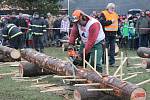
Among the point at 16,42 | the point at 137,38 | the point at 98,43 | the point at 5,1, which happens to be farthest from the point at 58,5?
the point at 98,43

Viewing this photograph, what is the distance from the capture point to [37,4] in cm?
2327

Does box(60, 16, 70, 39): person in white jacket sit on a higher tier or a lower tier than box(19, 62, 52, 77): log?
higher

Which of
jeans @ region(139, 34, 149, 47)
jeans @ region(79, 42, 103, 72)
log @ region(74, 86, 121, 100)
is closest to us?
log @ region(74, 86, 121, 100)

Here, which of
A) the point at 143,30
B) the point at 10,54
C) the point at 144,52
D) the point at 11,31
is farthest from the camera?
the point at 143,30

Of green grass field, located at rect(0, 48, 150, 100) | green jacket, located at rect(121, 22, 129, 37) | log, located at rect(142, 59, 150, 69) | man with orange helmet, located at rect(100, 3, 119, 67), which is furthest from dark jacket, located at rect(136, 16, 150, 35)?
green grass field, located at rect(0, 48, 150, 100)

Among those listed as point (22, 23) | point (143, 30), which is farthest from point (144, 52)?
point (22, 23)

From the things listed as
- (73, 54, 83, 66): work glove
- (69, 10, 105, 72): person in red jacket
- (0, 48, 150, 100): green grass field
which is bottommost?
(0, 48, 150, 100): green grass field

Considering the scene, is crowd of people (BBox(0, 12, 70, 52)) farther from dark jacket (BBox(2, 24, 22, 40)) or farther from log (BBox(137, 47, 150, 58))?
log (BBox(137, 47, 150, 58))

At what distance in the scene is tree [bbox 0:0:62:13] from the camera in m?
23.3

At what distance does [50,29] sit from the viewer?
2355cm

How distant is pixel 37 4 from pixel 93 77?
15438 mm

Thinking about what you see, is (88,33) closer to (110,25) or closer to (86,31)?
(86,31)

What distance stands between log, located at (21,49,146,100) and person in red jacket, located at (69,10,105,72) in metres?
0.53

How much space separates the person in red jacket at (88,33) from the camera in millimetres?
9102
